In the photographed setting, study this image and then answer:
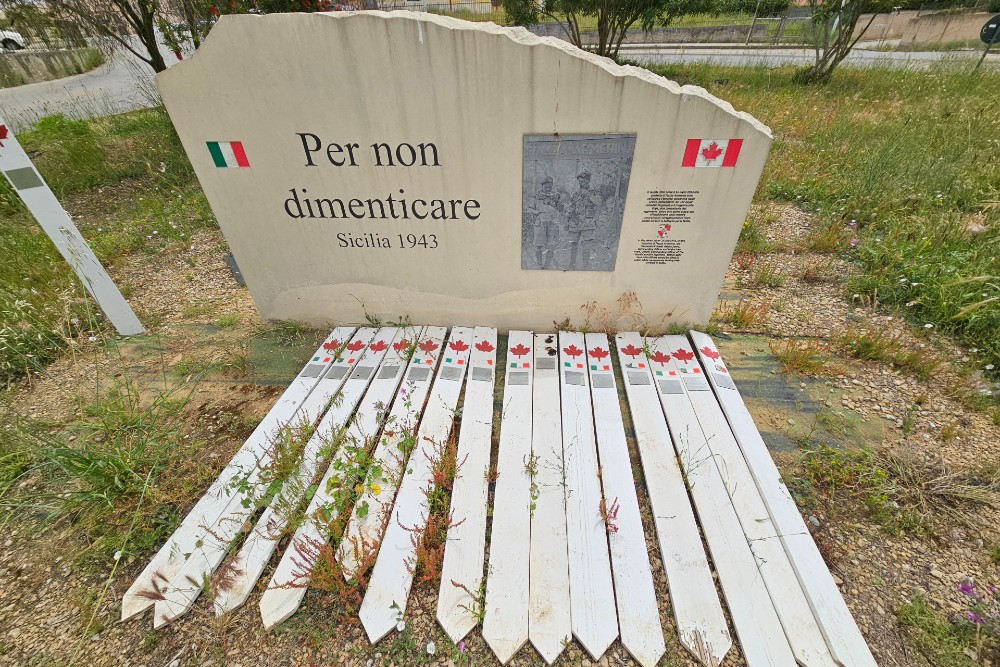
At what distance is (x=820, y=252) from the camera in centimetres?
448

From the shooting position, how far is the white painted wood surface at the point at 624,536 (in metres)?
1.72

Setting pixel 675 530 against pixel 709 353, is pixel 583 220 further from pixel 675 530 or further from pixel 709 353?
pixel 675 530

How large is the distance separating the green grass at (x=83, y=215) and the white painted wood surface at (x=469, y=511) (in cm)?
271

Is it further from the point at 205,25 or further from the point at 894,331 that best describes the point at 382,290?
the point at 205,25

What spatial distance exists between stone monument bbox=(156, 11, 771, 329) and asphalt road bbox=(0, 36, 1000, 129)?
668 cm

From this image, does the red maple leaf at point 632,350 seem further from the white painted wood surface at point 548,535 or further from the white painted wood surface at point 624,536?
the white painted wood surface at point 548,535

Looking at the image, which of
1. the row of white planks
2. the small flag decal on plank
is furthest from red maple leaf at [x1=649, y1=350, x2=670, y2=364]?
the small flag decal on plank

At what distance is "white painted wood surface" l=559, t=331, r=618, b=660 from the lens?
1.75m

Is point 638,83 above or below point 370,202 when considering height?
above

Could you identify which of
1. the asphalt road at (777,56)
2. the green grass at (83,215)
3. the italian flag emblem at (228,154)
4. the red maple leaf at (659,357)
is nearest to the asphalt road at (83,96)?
the green grass at (83,215)

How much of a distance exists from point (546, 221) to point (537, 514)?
1965 millimetres

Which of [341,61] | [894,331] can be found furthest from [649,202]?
[894,331]

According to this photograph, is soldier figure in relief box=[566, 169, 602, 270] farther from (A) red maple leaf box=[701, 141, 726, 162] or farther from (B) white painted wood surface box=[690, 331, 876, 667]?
(B) white painted wood surface box=[690, 331, 876, 667]

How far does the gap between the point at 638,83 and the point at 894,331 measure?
303 centimetres
